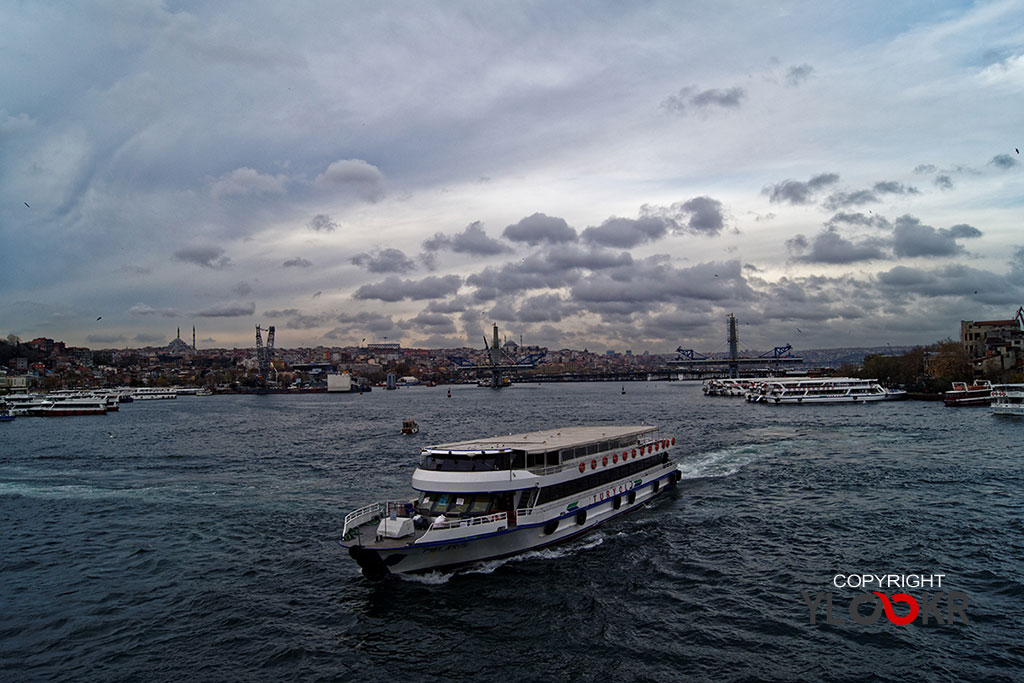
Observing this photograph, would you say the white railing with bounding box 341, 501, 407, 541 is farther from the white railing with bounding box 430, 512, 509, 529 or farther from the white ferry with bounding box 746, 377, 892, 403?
the white ferry with bounding box 746, 377, 892, 403

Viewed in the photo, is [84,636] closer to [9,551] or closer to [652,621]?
[9,551]

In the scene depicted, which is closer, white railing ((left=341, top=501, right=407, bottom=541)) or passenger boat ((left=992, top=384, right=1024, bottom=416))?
white railing ((left=341, top=501, right=407, bottom=541))

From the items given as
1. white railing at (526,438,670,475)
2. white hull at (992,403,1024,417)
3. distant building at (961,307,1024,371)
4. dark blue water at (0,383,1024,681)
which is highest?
distant building at (961,307,1024,371)

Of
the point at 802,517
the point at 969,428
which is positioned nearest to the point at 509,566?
the point at 802,517

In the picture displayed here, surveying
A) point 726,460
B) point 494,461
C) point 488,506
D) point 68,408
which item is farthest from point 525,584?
point 68,408

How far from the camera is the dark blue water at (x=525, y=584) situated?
13711mm

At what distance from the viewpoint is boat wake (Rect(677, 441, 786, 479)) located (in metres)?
34.9

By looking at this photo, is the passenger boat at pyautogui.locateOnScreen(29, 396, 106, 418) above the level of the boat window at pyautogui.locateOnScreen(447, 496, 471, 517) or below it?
below

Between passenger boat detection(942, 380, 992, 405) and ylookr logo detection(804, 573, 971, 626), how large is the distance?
7146cm

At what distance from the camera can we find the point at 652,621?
15.7m

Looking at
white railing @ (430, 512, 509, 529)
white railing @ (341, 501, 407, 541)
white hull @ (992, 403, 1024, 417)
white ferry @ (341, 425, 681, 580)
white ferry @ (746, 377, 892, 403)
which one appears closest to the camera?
white ferry @ (341, 425, 681, 580)

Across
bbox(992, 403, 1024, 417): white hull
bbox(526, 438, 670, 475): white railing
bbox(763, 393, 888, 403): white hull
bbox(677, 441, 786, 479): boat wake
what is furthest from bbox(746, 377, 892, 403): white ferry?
bbox(526, 438, 670, 475): white railing

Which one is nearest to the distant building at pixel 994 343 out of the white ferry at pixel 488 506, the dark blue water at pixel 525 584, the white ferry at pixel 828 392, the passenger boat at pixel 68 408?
the white ferry at pixel 828 392

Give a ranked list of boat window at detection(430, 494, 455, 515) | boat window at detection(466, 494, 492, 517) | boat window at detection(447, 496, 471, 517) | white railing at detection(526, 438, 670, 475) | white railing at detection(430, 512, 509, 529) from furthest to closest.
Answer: white railing at detection(526, 438, 670, 475) → boat window at detection(430, 494, 455, 515) → boat window at detection(466, 494, 492, 517) → boat window at detection(447, 496, 471, 517) → white railing at detection(430, 512, 509, 529)
